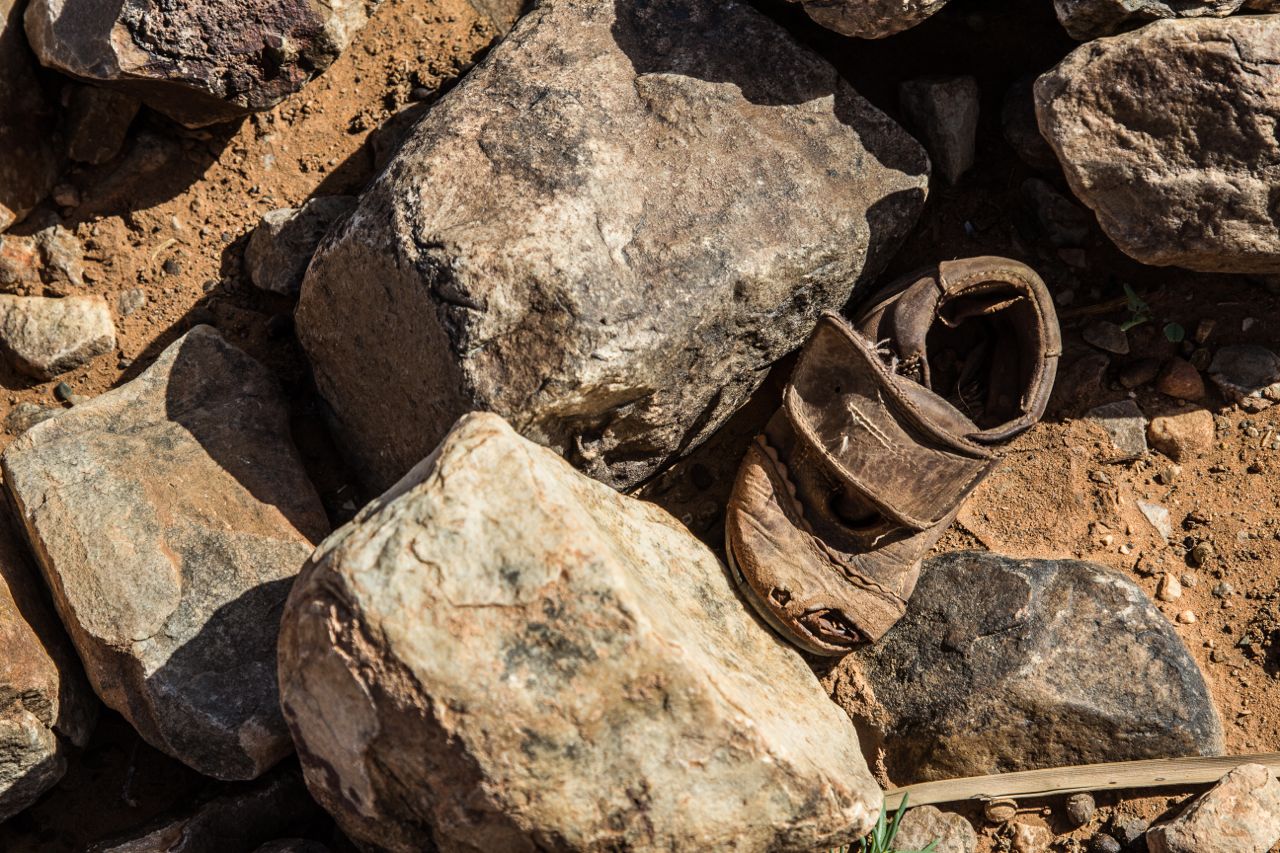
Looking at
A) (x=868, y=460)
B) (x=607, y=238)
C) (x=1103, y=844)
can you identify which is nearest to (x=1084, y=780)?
(x=1103, y=844)

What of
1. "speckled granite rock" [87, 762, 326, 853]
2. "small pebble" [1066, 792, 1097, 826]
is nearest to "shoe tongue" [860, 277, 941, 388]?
"small pebble" [1066, 792, 1097, 826]

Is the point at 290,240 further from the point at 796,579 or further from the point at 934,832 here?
the point at 934,832

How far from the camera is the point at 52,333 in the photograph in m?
3.79

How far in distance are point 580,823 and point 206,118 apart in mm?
2762

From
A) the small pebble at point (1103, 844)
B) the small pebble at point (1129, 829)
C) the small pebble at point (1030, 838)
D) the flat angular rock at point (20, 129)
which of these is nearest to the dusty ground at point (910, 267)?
the flat angular rock at point (20, 129)

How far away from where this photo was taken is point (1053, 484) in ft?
12.6

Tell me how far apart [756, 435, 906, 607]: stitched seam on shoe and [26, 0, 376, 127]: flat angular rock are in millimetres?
2055

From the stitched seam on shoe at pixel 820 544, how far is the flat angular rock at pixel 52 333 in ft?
7.85

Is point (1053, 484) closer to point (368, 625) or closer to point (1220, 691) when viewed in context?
point (1220, 691)

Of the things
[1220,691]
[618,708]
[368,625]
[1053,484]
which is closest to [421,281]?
[368,625]

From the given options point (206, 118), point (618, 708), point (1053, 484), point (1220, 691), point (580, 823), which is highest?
point (206, 118)

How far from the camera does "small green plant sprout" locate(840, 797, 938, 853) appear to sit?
10.7ft

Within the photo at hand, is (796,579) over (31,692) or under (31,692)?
under

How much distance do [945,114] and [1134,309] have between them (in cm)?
95
